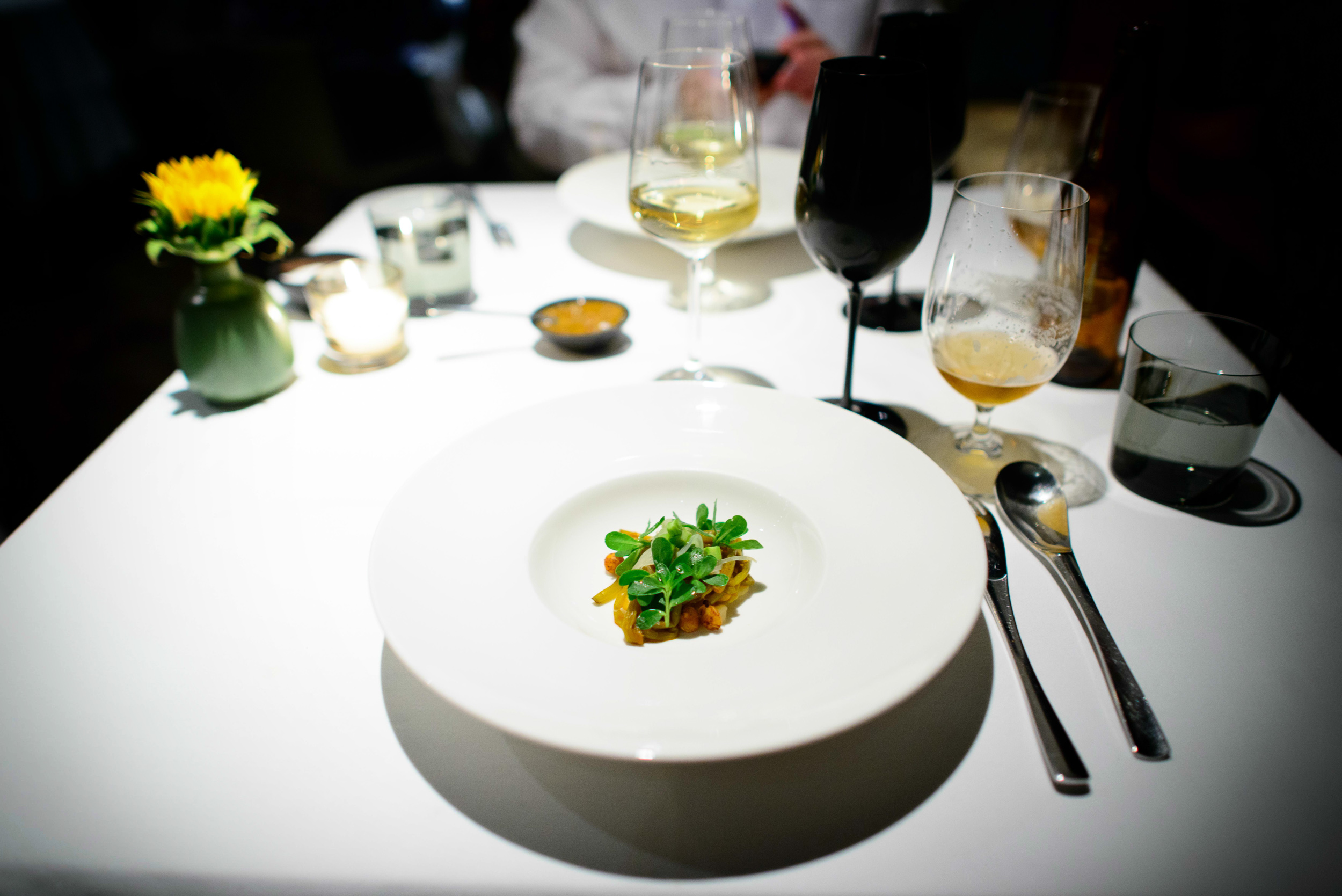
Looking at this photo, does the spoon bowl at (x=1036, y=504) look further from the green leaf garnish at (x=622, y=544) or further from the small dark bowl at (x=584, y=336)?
the small dark bowl at (x=584, y=336)

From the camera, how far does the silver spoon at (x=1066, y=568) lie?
1.71ft

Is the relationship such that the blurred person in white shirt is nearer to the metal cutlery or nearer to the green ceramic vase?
the metal cutlery

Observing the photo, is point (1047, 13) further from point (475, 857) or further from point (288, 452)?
point (475, 857)

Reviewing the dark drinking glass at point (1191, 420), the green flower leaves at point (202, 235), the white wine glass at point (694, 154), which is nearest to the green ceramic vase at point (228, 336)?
the green flower leaves at point (202, 235)

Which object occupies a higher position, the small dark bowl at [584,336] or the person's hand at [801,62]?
the person's hand at [801,62]

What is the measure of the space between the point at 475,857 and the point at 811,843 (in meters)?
0.21

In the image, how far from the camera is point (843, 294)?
119 centimetres

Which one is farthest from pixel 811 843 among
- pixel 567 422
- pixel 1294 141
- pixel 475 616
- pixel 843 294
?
pixel 1294 141

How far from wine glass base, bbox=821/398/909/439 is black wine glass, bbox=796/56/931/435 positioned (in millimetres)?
123

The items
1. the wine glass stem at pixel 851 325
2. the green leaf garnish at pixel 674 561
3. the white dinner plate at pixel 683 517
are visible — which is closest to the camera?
the white dinner plate at pixel 683 517

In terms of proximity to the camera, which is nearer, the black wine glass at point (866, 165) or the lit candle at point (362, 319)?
the black wine glass at point (866, 165)

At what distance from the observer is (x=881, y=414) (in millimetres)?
882

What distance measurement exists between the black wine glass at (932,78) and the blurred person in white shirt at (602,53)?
152 cm

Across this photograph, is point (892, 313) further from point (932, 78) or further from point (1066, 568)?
point (1066, 568)
